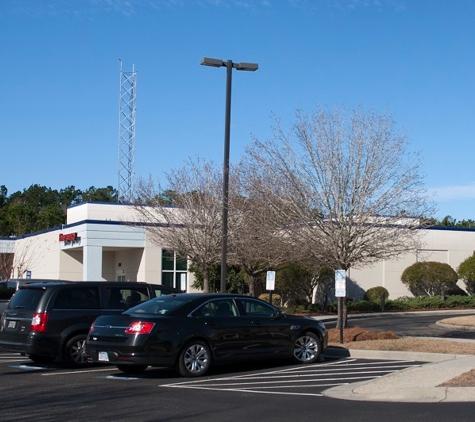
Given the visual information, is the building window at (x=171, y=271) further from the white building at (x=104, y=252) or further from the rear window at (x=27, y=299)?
the rear window at (x=27, y=299)

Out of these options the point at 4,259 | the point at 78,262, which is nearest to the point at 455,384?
the point at 78,262

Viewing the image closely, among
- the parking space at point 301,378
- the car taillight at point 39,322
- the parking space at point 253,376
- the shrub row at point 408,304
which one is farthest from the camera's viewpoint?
the shrub row at point 408,304

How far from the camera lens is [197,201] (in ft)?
104

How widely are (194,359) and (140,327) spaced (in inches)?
49.5

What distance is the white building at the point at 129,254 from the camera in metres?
42.2

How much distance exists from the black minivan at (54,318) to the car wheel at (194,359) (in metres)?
2.78

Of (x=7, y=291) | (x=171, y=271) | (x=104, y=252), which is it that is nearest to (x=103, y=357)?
(x=7, y=291)

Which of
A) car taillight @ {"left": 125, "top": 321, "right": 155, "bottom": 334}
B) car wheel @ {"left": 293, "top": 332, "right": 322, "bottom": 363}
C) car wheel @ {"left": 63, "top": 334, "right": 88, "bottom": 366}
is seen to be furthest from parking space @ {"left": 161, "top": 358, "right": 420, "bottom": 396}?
car wheel @ {"left": 63, "top": 334, "right": 88, "bottom": 366}

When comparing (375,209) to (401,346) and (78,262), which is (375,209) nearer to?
(401,346)

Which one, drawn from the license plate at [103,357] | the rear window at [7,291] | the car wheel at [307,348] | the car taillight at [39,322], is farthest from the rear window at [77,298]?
the rear window at [7,291]

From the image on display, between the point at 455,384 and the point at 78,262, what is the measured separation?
3801 cm

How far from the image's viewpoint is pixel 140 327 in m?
13.4

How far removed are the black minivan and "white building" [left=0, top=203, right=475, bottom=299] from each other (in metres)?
23.8

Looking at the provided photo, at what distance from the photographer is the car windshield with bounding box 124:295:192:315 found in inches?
557
